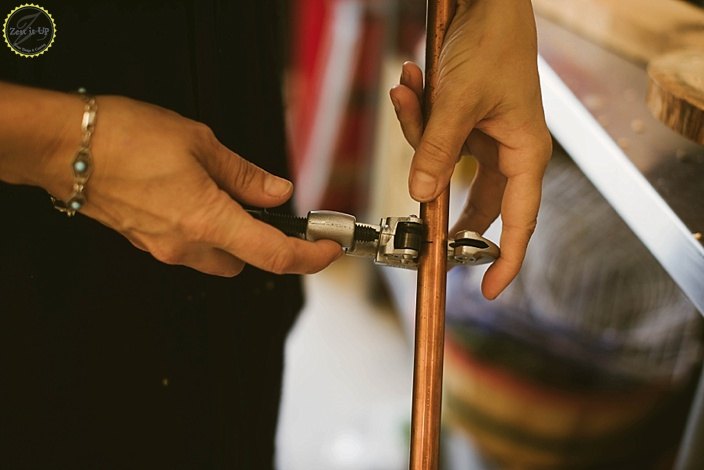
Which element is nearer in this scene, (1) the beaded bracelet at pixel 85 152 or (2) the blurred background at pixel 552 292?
(1) the beaded bracelet at pixel 85 152

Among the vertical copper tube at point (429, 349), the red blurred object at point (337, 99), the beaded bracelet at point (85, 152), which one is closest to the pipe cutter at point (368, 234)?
the vertical copper tube at point (429, 349)

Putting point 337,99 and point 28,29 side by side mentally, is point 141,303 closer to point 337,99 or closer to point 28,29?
point 28,29

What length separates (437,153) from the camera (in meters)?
0.55

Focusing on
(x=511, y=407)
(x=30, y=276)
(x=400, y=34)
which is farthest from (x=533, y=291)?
(x=30, y=276)

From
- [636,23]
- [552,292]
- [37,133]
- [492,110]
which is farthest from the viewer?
[552,292]

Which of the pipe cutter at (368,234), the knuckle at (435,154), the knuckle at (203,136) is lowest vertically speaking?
the pipe cutter at (368,234)

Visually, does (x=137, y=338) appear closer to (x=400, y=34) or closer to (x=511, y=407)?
Result: (x=511, y=407)

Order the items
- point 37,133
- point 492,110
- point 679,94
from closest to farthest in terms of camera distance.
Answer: point 37,133 < point 492,110 < point 679,94

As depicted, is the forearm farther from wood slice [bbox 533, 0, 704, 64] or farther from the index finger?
wood slice [bbox 533, 0, 704, 64]

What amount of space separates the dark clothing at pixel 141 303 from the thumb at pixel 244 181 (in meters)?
0.13

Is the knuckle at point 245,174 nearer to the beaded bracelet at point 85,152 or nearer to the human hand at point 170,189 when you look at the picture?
the human hand at point 170,189

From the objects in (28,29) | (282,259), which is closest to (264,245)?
(282,259)

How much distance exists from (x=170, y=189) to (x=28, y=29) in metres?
0.18

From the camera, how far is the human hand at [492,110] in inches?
22.0
